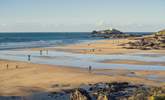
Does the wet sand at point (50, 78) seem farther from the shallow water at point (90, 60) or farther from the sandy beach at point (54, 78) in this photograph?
the shallow water at point (90, 60)

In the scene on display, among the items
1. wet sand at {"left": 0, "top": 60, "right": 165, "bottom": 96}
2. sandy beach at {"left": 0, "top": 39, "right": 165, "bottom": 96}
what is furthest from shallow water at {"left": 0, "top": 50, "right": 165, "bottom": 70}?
wet sand at {"left": 0, "top": 60, "right": 165, "bottom": 96}

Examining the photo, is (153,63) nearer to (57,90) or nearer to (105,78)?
(105,78)

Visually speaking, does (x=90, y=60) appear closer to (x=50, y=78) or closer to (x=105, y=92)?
(x=50, y=78)

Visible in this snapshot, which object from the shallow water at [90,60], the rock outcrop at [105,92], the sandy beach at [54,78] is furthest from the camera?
the shallow water at [90,60]

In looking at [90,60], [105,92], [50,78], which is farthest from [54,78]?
[90,60]

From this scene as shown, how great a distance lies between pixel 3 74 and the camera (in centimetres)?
4066

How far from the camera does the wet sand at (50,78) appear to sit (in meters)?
32.1

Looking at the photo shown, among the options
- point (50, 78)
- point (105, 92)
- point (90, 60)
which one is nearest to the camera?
point (105, 92)

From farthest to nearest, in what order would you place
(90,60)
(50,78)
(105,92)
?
(90,60), (50,78), (105,92)

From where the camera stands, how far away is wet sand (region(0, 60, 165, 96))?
32062 mm


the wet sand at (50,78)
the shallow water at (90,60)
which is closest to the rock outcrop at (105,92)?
the wet sand at (50,78)

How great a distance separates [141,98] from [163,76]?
1907cm

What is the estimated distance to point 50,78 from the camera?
38000 millimetres

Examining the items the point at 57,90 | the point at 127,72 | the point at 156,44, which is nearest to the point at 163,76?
the point at 127,72
